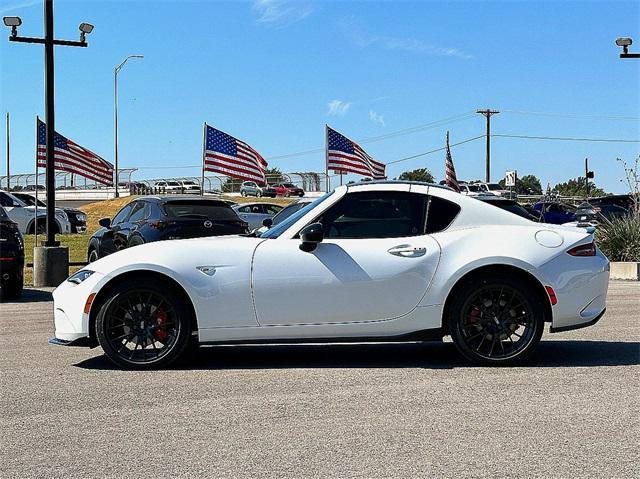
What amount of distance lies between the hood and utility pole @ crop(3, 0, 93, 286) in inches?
341

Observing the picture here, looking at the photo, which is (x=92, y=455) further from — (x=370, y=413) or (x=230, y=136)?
Answer: (x=230, y=136)

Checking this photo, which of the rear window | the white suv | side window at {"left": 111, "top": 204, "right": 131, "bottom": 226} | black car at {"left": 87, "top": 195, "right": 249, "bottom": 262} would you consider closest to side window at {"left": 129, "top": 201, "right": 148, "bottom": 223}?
black car at {"left": 87, "top": 195, "right": 249, "bottom": 262}

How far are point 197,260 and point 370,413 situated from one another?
7.22 feet

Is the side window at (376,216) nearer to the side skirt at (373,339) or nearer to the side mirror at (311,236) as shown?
the side mirror at (311,236)

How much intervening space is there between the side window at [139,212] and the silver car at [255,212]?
1354 centimetres

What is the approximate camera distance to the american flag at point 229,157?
3092 centimetres

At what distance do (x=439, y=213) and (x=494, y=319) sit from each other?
99 centimetres

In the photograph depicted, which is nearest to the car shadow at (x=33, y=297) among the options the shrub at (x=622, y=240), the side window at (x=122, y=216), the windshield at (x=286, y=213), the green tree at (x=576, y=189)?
the side window at (x=122, y=216)

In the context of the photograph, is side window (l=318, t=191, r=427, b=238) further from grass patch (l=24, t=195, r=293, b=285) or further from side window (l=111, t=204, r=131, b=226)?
grass patch (l=24, t=195, r=293, b=285)

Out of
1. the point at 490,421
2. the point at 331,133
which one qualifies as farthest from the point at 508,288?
the point at 331,133

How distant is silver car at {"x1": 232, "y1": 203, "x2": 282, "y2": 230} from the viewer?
3098 cm

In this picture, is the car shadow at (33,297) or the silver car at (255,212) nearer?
the car shadow at (33,297)

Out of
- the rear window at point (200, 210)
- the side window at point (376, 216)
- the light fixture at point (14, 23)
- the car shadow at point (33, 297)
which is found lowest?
the car shadow at point (33, 297)

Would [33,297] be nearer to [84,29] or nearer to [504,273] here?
[84,29]
